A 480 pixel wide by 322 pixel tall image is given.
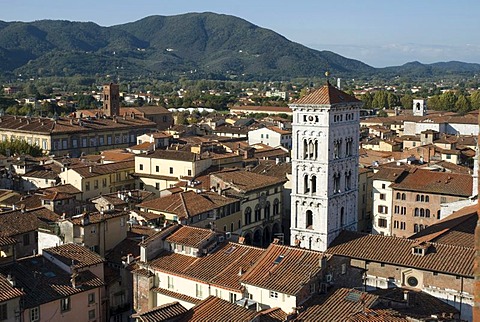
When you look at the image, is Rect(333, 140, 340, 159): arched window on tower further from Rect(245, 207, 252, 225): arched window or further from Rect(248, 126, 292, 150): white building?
Rect(248, 126, 292, 150): white building

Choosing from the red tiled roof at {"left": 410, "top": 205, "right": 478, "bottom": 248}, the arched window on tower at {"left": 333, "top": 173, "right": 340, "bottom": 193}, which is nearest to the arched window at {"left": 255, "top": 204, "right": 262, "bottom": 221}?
the arched window on tower at {"left": 333, "top": 173, "right": 340, "bottom": 193}

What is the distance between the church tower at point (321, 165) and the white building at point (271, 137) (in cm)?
6014

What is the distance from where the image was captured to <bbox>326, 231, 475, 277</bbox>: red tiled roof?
36.6 meters

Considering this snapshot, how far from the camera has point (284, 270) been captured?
33.2 metres

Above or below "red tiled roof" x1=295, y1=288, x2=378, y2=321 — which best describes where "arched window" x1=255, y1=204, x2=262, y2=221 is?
below

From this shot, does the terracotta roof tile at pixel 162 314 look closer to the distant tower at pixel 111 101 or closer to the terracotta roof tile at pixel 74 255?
the terracotta roof tile at pixel 74 255

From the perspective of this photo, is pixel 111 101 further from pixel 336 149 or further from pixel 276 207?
pixel 336 149

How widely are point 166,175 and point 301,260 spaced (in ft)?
124

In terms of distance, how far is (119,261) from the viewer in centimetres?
4044

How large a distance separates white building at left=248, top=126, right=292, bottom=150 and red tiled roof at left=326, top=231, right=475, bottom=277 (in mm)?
65005

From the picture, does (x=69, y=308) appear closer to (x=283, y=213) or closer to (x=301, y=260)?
(x=301, y=260)

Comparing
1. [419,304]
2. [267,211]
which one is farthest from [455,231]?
[267,211]

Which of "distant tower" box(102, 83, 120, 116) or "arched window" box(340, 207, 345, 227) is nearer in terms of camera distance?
"arched window" box(340, 207, 345, 227)

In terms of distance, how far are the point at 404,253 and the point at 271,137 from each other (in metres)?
71.4
